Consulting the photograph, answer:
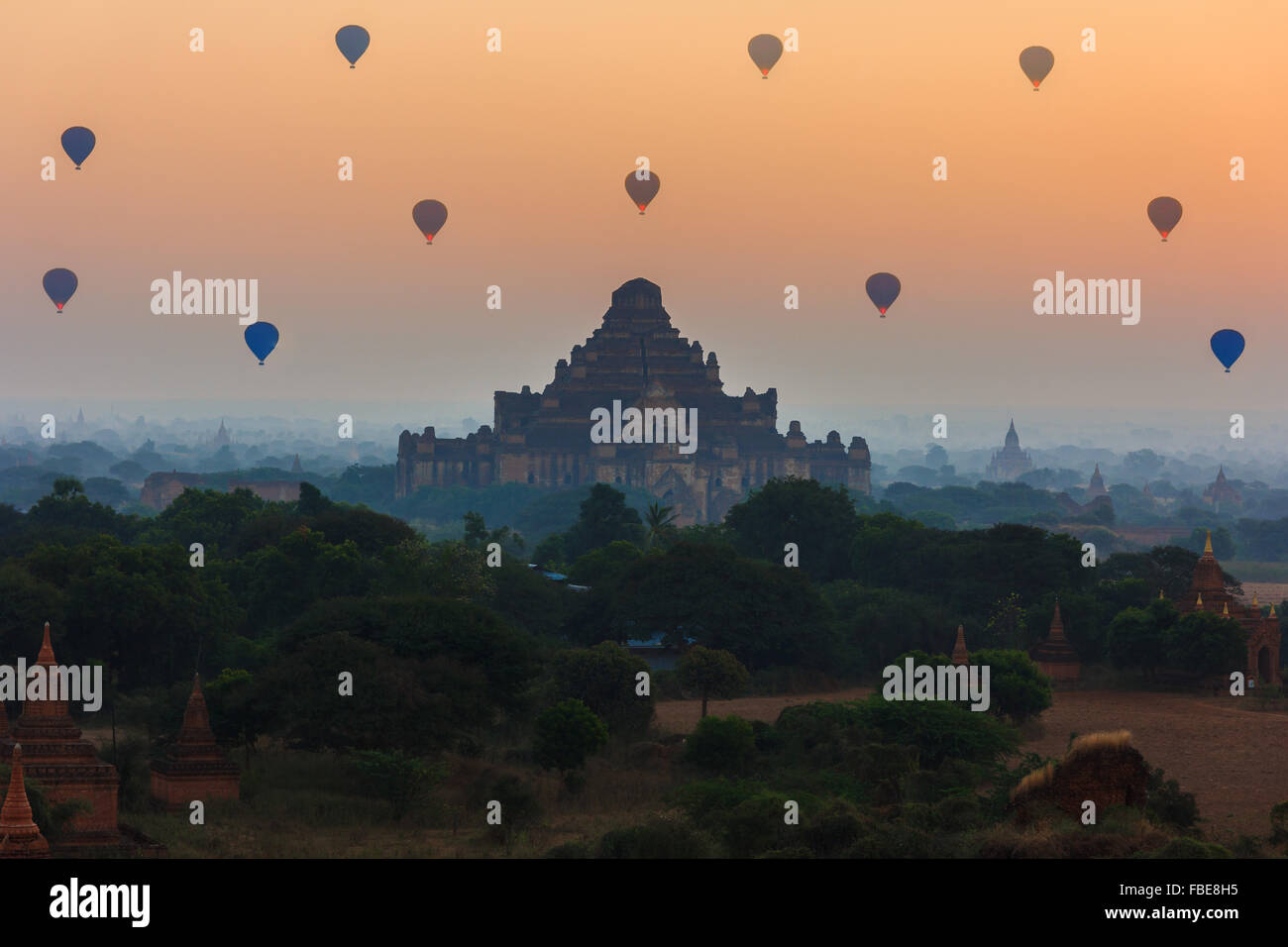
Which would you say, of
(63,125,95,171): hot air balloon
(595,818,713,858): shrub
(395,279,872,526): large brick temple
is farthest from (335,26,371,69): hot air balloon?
(395,279,872,526): large brick temple

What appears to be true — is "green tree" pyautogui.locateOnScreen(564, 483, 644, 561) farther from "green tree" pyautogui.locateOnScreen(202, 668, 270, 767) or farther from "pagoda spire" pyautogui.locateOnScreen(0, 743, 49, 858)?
"pagoda spire" pyautogui.locateOnScreen(0, 743, 49, 858)

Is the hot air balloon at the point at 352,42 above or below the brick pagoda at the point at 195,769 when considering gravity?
above

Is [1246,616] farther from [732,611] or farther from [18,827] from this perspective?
[18,827]

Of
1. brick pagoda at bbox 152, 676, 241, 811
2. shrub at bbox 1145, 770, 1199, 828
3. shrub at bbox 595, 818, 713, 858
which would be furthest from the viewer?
brick pagoda at bbox 152, 676, 241, 811

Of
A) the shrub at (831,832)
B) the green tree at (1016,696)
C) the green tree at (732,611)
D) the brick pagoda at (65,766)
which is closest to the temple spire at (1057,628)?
the green tree at (732,611)

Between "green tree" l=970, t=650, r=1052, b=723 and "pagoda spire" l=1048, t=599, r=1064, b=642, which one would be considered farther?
"pagoda spire" l=1048, t=599, r=1064, b=642

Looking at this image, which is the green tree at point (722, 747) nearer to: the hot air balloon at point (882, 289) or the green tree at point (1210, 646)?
the green tree at point (1210, 646)
